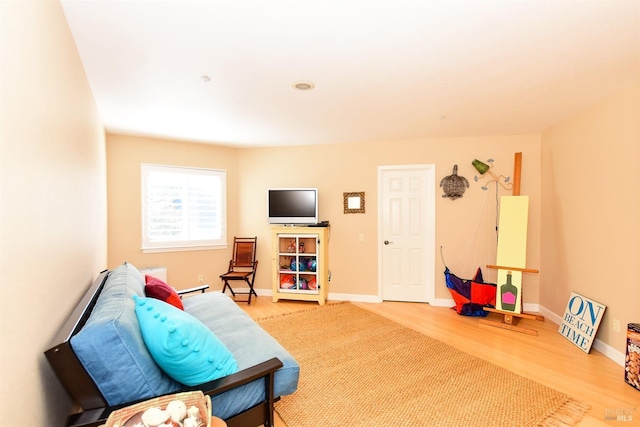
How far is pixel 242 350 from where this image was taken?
6.02ft

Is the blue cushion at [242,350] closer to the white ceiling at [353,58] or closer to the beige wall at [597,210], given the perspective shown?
the white ceiling at [353,58]

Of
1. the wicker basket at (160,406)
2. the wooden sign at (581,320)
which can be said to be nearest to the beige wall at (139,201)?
the wicker basket at (160,406)

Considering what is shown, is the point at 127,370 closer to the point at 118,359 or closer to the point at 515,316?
the point at 118,359

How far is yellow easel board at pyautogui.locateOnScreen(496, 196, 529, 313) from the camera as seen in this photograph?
11.5ft

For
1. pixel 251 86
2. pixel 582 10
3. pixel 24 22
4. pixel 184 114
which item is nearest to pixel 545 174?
pixel 582 10

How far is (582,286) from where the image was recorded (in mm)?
3170

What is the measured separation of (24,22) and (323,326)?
3344 millimetres

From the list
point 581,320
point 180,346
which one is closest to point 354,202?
point 581,320

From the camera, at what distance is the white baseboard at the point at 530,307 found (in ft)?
8.86

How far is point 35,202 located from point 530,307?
16.6 ft

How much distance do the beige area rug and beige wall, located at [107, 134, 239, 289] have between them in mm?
2004

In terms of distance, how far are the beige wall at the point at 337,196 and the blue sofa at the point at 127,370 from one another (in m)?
2.68

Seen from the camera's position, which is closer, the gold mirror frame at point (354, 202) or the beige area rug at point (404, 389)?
the beige area rug at point (404, 389)

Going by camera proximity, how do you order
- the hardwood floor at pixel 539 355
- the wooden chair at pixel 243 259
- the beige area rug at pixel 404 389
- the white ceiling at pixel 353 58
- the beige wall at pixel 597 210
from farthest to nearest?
1. the wooden chair at pixel 243 259
2. the beige wall at pixel 597 210
3. the hardwood floor at pixel 539 355
4. the beige area rug at pixel 404 389
5. the white ceiling at pixel 353 58
